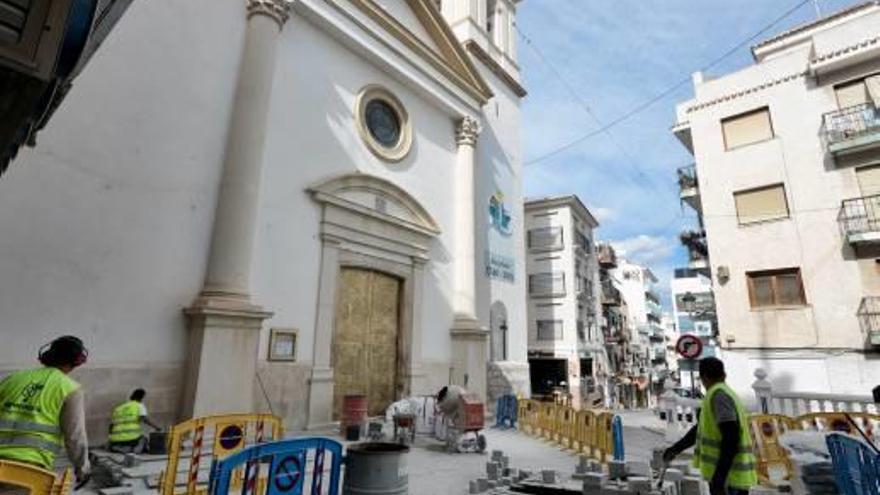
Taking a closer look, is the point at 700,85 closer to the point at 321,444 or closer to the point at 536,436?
the point at 536,436

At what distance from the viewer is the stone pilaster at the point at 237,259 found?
7.10 metres

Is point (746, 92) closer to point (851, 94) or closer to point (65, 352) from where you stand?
point (851, 94)

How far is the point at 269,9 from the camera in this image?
901 centimetres

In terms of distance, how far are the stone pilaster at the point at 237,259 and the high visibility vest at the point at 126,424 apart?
0.93 m

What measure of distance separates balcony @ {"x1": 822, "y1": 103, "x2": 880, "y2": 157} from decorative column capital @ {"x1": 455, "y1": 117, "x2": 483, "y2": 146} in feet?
34.6

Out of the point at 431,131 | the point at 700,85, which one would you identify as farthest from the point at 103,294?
the point at 700,85

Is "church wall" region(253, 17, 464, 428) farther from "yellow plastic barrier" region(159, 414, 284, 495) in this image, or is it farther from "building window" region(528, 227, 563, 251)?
"building window" region(528, 227, 563, 251)

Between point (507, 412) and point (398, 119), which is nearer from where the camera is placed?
point (507, 412)

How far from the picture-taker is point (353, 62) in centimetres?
1116

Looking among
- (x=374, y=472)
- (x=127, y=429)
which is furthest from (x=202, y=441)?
(x=127, y=429)

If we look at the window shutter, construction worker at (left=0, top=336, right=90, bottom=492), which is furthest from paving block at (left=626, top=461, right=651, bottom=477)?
the window shutter

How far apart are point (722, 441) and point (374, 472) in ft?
8.83

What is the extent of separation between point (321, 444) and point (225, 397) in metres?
4.96

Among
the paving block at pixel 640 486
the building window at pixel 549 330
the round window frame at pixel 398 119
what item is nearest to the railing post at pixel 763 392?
the paving block at pixel 640 486
